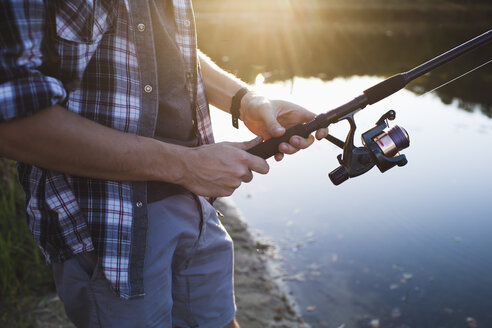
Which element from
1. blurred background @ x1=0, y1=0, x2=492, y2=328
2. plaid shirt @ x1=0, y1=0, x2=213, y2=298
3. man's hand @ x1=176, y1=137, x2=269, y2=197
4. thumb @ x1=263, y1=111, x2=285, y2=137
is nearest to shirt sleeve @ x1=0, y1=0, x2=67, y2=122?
plaid shirt @ x1=0, y1=0, x2=213, y2=298

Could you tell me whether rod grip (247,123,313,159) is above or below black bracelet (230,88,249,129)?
below

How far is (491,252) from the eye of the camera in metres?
4.13

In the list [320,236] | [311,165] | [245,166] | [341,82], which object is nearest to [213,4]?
[341,82]

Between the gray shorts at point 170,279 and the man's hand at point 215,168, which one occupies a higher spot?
the man's hand at point 215,168

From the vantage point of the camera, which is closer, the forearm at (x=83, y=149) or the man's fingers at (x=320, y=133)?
the forearm at (x=83, y=149)

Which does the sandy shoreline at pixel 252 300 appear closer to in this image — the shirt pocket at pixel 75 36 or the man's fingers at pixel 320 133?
the man's fingers at pixel 320 133

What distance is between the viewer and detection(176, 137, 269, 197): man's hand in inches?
53.0

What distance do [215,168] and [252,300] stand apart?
97.1 inches

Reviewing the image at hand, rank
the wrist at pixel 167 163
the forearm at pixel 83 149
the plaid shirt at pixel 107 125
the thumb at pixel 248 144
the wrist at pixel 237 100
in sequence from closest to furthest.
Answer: the forearm at pixel 83 149 < the plaid shirt at pixel 107 125 < the wrist at pixel 167 163 < the thumb at pixel 248 144 < the wrist at pixel 237 100

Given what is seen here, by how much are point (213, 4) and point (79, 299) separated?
3042 cm

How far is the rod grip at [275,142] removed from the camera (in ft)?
5.25

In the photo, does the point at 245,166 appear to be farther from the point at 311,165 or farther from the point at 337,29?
the point at 337,29

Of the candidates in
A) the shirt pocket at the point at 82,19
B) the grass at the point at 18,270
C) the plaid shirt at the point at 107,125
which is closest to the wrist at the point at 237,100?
the plaid shirt at the point at 107,125

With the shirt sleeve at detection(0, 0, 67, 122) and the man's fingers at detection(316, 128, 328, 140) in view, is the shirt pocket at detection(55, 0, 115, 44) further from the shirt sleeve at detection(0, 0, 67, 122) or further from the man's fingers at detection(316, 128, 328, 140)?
the man's fingers at detection(316, 128, 328, 140)
